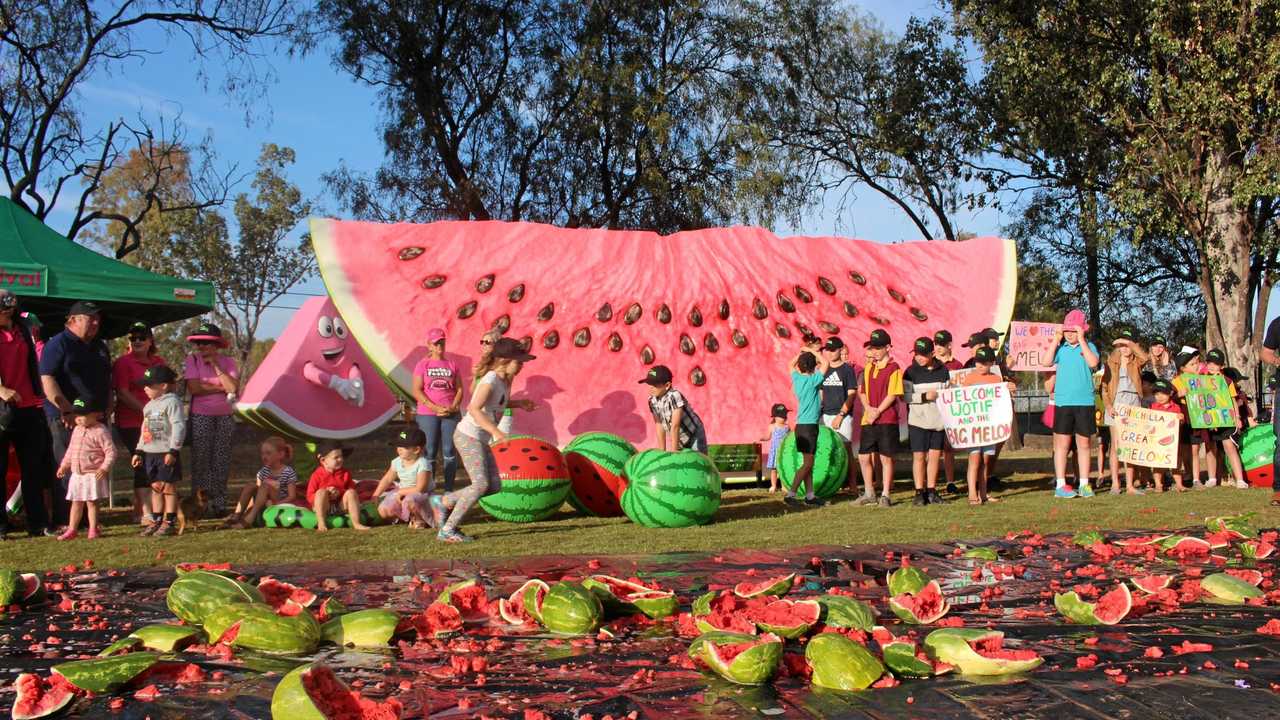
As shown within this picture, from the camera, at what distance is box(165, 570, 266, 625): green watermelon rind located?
4.20 metres

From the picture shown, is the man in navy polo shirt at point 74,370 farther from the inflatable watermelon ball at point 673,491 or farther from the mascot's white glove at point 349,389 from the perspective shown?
the mascot's white glove at point 349,389

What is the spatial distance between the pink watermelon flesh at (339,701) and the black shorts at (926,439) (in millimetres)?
7339

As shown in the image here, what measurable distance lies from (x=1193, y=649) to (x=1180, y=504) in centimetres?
598

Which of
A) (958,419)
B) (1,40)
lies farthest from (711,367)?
(1,40)

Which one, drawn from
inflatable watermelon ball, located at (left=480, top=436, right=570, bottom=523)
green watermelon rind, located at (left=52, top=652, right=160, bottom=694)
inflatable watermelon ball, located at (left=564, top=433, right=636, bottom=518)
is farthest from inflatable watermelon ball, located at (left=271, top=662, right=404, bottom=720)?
inflatable watermelon ball, located at (left=564, top=433, right=636, bottom=518)

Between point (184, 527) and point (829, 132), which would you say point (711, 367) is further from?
point (829, 132)

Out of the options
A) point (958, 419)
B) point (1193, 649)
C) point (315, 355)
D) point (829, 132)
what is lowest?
point (1193, 649)

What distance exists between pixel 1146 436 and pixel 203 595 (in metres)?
9.00

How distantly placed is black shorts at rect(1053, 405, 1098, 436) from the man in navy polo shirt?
823cm

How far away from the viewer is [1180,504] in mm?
8930

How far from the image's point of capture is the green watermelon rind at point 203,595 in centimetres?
420

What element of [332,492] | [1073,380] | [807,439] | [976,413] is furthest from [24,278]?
[1073,380]

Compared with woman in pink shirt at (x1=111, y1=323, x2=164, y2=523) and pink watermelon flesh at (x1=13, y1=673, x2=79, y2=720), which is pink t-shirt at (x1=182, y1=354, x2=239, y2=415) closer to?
woman in pink shirt at (x1=111, y1=323, x2=164, y2=523)

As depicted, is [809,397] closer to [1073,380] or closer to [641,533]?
[1073,380]
